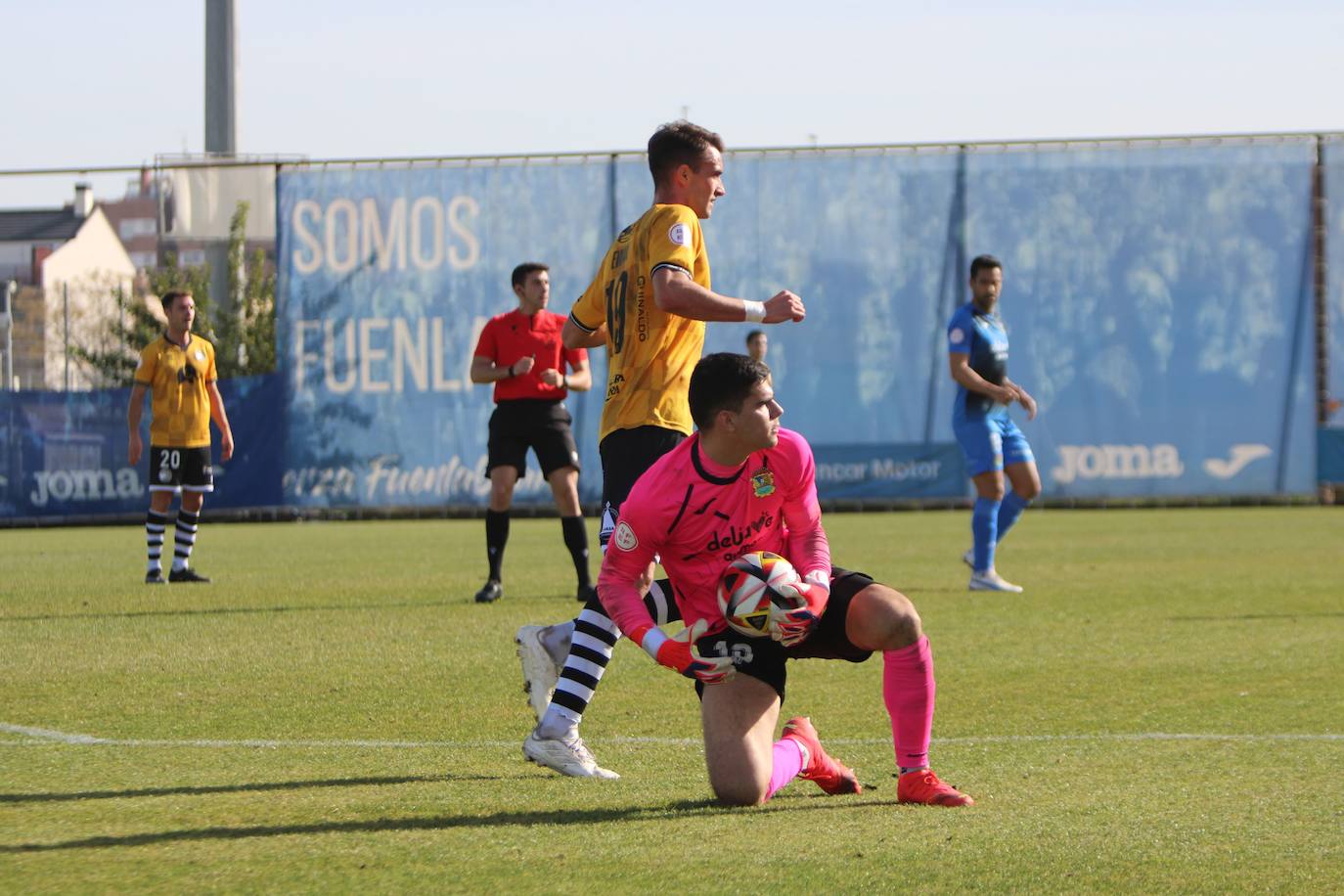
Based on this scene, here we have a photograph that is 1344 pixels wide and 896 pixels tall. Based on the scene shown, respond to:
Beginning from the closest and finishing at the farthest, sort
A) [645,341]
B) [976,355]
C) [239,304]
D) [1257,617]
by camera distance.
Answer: [645,341]
[1257,617]
[976,355]
[239,304]

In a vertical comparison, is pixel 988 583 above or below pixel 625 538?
below

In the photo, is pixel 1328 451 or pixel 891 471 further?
pixel 891 471

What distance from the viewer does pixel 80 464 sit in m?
24.2

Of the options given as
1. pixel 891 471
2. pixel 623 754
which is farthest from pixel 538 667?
pixel 891 471

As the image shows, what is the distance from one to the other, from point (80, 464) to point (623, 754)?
65.0 feet

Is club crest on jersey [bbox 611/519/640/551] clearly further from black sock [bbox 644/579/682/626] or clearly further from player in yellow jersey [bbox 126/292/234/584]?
player in yellow jersey [bbox 126/292/234/584]

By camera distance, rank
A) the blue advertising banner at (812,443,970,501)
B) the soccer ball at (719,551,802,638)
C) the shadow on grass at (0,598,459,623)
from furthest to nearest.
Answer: the blue advertising banner at (812,443,970,501) → the shadow on grass at (0,598,459,623) → the soccer ball at (719,551,802,638)

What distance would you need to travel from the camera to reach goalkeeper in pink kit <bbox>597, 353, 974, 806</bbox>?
509cm

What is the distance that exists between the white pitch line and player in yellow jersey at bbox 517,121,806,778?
0.47 m

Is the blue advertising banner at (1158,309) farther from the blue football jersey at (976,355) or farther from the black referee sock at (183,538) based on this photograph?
the black referee sock at (183,538)

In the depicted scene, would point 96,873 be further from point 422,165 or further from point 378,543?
point 422,165

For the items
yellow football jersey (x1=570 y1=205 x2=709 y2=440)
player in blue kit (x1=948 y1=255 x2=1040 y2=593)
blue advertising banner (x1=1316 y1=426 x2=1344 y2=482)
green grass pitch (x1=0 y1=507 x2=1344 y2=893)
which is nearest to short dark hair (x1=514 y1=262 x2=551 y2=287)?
green grass pitch (x1=0 y1=507 x2=1344 y2=893)

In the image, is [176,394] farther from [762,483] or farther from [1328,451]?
[1328,451]

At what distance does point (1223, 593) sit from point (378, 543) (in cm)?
979
